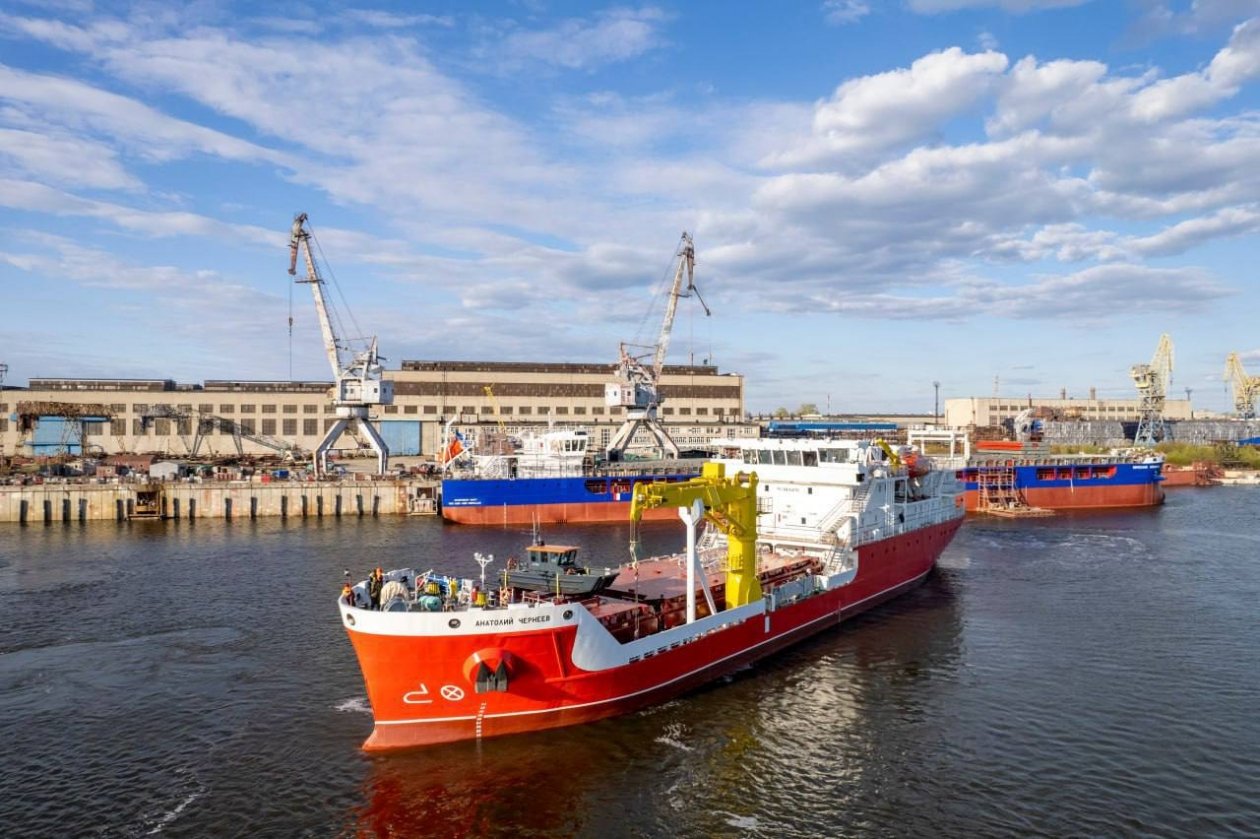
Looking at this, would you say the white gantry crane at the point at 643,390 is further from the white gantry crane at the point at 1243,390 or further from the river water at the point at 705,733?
the white gantry crane at the point at 1243,390

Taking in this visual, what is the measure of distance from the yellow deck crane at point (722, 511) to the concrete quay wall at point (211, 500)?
2126 inches

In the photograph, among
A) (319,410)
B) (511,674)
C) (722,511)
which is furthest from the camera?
(319,410)

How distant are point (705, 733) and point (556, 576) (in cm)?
724

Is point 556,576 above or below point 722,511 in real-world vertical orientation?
below

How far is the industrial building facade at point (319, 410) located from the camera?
332 ft

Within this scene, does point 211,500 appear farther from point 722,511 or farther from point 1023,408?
point 1023,408

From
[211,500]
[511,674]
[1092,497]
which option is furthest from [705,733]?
[1092,497]

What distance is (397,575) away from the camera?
26.3 meters

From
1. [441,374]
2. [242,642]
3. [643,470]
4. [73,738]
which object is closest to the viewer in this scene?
[73,738]

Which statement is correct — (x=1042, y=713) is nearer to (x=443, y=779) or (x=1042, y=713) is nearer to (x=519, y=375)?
(x=443, y=779)

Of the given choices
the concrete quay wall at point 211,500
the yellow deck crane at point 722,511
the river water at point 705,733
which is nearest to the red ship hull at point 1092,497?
the river water at point 705,733

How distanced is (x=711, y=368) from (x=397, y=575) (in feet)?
343

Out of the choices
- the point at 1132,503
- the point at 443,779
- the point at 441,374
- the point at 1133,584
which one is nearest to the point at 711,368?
the point at 441,374

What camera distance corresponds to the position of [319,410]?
108m
